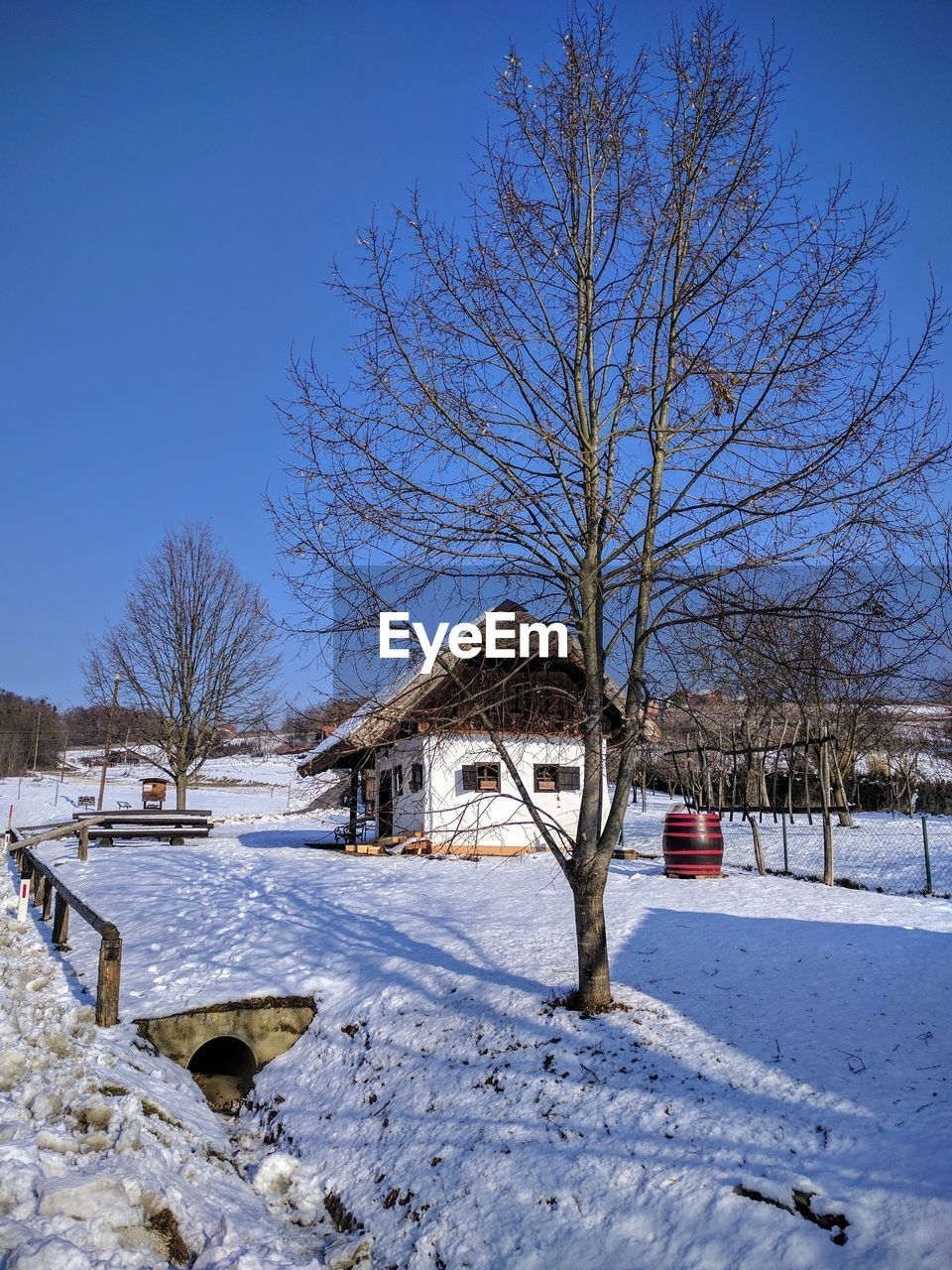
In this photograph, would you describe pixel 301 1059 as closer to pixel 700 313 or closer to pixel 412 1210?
pixel 412 1210

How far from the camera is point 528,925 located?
31.3 feet

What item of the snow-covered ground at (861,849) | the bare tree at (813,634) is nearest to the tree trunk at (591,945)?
the bare tree at (813,634)

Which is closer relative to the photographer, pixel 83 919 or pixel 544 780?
pixel 83 919

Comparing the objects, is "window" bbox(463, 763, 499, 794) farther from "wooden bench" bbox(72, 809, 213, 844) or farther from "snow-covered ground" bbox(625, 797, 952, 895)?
"wooden bench" bbox(72, 809, 213, 844)

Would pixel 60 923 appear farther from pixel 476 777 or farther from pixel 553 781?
pixel 553 781

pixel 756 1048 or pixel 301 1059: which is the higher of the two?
pixel 756 1048

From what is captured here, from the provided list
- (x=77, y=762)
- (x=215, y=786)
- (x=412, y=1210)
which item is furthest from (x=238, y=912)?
(x=77, y=762)

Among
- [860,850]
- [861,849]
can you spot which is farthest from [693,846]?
[861,849]

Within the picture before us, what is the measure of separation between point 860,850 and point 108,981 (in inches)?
673

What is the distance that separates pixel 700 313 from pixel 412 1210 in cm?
637

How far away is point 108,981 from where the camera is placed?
24.0 feet

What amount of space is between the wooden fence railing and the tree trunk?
384 centimetres

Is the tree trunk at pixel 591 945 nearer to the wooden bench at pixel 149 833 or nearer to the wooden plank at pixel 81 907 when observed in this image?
the wooden plank at pixel 81 907

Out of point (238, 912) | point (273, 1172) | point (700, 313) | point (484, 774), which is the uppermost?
point (700, 313)
